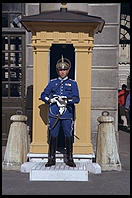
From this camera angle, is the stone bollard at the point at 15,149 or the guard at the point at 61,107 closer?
the guard at the point at 61,107

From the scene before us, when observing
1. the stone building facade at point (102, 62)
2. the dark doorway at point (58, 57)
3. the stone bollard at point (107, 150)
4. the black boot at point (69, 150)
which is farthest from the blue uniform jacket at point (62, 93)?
the stone building facade at point (102, 62)

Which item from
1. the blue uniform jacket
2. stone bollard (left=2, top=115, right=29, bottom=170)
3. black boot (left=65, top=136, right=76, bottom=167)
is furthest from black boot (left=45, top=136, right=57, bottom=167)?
stone bollard (left=2, top=115, right=29, bottom=170)

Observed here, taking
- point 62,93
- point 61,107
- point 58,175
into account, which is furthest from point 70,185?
point 62,93

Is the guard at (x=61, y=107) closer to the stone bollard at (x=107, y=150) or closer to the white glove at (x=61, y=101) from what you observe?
the white glove at (x=61, y=101)

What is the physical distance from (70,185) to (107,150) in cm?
135

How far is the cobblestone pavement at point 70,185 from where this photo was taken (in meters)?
6.41

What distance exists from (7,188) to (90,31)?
298 centimetres

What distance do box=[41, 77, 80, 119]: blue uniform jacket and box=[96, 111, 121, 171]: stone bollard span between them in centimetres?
88

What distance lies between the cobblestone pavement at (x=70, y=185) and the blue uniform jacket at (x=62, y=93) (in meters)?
1.12

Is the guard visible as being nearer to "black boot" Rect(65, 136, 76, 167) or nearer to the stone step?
"black boot" Rect(65, 136, 76, 167)

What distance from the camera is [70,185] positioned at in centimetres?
681

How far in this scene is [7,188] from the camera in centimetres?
661

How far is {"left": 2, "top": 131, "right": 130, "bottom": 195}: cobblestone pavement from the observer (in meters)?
6.41

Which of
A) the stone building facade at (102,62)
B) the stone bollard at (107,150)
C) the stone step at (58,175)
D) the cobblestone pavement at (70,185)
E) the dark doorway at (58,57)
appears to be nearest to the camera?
the cobblestone pavement at (70,185)
